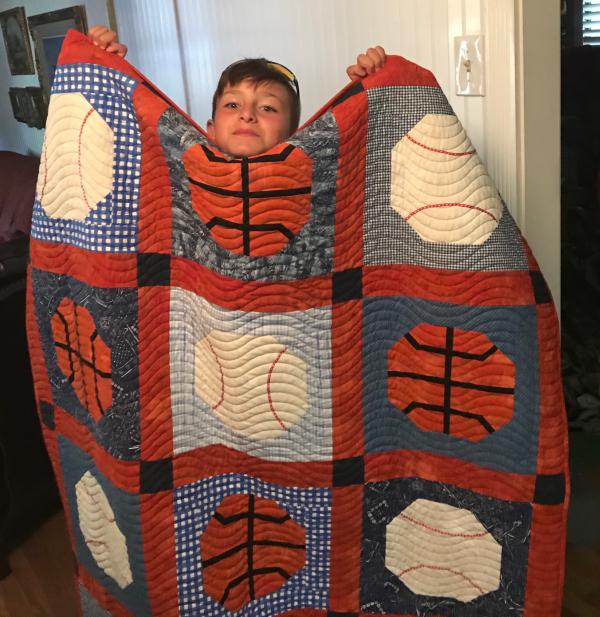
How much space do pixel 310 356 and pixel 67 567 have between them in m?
1.20

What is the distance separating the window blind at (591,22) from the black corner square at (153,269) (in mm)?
2545

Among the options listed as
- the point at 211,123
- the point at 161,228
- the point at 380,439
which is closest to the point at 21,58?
the point at 211,123

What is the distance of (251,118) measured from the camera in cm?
147

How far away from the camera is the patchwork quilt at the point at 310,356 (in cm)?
115

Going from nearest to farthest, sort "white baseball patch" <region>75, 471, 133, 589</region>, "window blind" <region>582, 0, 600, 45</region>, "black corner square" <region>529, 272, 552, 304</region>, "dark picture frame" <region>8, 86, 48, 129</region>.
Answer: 1. "black corner square" <region>529, 272, 552, 304</region>
2. "white baseball patch" <region>75, 471, 133, 589</region>
3. "window blind" <region>582, 0, 600, 45</region>
4. "dark picture frame" <region>8, 86, 48, 129</region>

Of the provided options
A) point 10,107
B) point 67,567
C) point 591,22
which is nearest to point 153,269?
point 67,567

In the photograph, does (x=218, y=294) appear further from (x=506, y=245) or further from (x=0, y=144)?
(x=0, y=144)

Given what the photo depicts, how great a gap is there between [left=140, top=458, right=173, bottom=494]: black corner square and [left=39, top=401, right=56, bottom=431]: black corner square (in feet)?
1.00

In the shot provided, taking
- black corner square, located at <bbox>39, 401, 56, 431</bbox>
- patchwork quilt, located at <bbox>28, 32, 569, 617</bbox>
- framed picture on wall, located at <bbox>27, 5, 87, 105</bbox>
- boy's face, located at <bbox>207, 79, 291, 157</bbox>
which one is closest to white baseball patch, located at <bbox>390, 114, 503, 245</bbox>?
patchwork quilt, located at <bbox>28, 32, 569, 617</bbox>

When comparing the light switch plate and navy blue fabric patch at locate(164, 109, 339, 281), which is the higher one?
the light switch plate

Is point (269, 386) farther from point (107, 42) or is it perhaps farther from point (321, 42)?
point (321, 42)

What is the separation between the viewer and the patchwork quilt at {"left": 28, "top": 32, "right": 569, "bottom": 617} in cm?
115

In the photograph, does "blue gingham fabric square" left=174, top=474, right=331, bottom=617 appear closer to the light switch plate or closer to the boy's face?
the boy's face

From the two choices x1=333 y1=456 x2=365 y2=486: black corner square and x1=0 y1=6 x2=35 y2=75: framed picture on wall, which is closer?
x1=333 y1=456 x2=365 y2=486: black corner square
